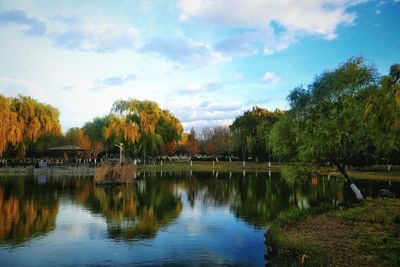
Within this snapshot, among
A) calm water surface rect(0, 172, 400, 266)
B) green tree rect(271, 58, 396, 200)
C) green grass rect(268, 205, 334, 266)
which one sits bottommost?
calm water surface rect(0, 172, 400, 266)

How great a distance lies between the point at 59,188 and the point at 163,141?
38.7m

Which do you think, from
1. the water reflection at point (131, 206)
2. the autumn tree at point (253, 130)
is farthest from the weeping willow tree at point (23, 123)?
the autumn tree at point (253, 130)

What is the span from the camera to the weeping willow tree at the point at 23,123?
185 ft

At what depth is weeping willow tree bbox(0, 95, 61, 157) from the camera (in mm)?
56406

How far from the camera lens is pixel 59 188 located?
4200 centimetres

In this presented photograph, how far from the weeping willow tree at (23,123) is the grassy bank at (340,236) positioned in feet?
158

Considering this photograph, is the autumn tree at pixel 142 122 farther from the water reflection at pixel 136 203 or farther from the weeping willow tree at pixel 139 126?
the water reflection at pixel 136 203

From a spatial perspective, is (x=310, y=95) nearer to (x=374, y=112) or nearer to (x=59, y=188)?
(x=374, y=112)

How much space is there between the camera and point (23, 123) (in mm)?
62438

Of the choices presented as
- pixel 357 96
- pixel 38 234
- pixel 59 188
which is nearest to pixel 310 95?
pixel 357 96

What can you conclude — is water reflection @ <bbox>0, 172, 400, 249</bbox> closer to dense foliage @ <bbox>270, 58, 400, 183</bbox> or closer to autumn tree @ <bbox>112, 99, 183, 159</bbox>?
dense foliage @ <bbox>270, 58, 400, 183</bbox>

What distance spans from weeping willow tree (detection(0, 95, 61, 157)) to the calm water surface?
17.6 metres

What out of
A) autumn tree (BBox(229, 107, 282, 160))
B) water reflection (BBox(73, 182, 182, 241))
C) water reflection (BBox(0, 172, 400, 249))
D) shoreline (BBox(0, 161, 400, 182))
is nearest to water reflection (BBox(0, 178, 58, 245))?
water reflection (BBox(0, 172, 400, 249))

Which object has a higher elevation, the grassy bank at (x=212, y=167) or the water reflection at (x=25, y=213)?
the grassy bank at (x=212, y=167)
